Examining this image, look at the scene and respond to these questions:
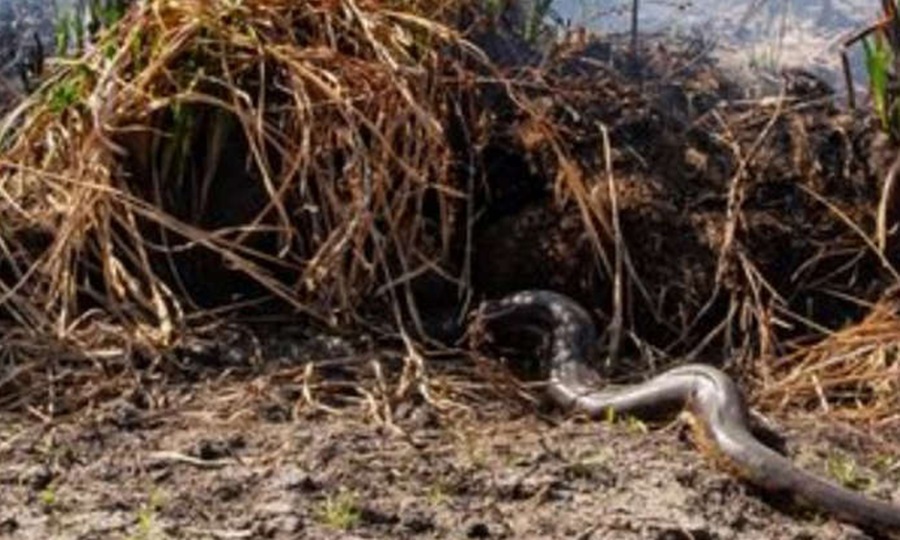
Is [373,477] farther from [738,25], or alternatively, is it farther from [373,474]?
[738,25]

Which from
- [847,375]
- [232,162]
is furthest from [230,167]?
[847,375]

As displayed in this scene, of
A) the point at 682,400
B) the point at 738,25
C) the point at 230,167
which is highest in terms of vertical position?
the point at 738,25

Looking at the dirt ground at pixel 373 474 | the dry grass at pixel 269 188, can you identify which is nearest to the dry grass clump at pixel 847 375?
the dry grass at pixel 269 188

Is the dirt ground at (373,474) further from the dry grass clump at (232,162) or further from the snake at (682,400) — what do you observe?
the dry grass clump at (232,162)

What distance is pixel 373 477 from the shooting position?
3660mm

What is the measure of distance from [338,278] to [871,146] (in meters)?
1.83

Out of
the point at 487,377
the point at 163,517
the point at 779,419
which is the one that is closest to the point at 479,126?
the point at 487,377

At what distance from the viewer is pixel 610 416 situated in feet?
14.3

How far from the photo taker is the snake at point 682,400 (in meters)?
3.71

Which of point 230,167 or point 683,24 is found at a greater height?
point 230,167

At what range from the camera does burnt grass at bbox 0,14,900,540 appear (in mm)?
3488

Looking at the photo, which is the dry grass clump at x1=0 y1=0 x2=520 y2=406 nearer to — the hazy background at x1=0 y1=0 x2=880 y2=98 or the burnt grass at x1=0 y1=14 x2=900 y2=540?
the burnt grass at x1=0 y1=14 x2=900 y2=540

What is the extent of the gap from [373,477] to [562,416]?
92 centimetres

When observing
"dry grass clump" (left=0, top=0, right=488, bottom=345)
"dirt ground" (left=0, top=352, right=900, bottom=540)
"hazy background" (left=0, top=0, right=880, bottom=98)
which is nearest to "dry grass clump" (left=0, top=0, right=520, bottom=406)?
"dry grass clump" (left=0, top=0, right=488, bottom=345)
